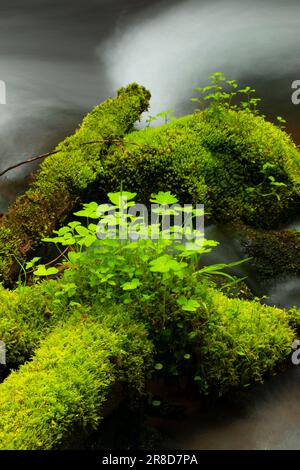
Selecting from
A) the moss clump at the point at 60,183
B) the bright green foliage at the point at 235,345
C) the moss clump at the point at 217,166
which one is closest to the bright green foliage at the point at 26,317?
the moss clump at the point at 60,183

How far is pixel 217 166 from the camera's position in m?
4.82

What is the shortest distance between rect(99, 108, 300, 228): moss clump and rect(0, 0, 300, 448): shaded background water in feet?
1.43

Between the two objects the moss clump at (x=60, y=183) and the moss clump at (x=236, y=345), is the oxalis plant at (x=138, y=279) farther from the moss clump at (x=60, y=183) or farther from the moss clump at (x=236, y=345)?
the moss clump at (x=60, y=183)

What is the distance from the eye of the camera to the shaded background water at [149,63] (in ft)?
13.3

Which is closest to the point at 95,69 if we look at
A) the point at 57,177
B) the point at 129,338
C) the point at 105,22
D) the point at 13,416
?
the point at 105,22

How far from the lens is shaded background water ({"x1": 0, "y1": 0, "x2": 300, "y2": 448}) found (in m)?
4.05

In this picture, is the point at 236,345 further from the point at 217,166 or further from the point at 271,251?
the point at 217,166

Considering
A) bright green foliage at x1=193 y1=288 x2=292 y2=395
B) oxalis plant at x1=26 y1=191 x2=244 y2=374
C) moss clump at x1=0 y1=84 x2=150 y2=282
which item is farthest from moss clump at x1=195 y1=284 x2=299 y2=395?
moss clump at x1=0 y1=84 x2=150 y2=282

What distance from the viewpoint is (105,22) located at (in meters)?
9.45

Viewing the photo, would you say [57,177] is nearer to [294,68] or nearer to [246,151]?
[246,151]

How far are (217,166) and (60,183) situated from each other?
1411mm

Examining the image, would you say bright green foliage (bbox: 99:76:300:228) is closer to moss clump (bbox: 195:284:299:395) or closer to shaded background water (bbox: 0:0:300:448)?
shaded background water (bbox: 0:0:300:448)

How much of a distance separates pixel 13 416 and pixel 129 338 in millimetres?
742

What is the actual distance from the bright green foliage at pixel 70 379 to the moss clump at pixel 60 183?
1150 millimetres
